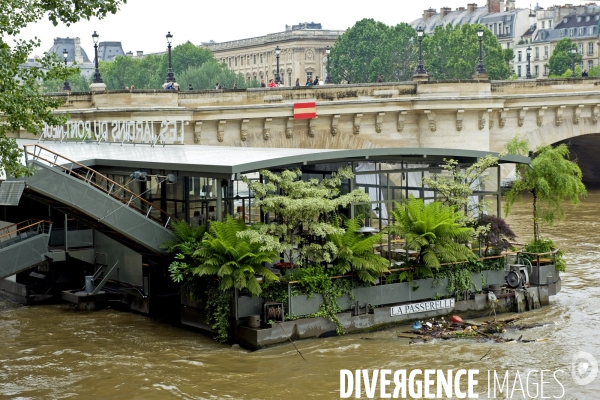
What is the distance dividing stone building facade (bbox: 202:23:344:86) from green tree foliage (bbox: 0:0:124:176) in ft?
409

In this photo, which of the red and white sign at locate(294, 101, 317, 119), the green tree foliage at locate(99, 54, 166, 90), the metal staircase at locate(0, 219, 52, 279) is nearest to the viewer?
the metal staircase at locate(0, 219, 52, 279)

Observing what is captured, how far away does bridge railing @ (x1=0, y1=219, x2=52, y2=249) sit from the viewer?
102 feet

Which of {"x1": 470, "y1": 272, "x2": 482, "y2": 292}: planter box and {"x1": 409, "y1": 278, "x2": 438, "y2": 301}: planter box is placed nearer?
{"x1": 409, "y1": 278, "x2": 438, "y2": 301}: planter box

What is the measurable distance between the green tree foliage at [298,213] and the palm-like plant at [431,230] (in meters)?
1.74

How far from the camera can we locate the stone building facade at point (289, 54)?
151250 millimetres

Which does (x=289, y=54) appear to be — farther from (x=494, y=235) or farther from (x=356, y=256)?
(x=356, y=256)

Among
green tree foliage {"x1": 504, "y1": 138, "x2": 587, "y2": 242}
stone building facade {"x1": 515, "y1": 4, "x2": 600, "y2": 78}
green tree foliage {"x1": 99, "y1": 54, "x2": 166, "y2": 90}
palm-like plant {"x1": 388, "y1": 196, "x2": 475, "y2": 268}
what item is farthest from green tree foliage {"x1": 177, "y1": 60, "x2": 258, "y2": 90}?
palm-like plant {"x1": 388, "y1": 196, "x2": 475, "y2": 268}

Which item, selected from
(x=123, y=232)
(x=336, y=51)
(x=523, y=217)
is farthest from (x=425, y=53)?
(x=123, y=232)

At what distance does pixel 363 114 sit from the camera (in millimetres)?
49281

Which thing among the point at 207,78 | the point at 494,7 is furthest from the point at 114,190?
the point at 494,7

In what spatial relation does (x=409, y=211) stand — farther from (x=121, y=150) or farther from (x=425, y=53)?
(x=425, y=53)

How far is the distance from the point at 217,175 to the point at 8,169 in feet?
19.1

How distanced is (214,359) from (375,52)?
354ft

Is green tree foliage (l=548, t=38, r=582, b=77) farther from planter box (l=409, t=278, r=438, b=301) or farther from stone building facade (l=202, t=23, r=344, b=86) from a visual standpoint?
planter box (l=409, t=278, r=438, b=301)
